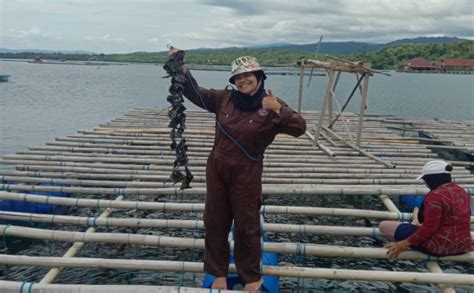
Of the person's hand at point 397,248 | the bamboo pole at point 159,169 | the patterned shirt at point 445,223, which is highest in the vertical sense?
the patterned shirt at point 445,223

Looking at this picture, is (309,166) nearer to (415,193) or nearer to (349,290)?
(415,193)

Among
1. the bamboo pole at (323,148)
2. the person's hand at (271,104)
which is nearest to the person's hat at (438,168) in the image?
the person's hand at (271,104)

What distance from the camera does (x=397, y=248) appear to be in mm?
4668

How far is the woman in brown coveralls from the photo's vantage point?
3.67 meters

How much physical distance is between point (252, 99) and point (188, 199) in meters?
6.05

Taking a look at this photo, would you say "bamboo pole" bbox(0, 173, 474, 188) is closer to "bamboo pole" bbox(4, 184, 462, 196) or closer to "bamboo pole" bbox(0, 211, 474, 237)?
"bamboo pole" bbox(4, 184, 462, 196)

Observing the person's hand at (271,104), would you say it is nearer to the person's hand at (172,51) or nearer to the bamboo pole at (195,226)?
the person's hand at (172,51)

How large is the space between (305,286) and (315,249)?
5.98 feet

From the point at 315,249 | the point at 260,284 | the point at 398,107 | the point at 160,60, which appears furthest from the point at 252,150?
the point at 160,60

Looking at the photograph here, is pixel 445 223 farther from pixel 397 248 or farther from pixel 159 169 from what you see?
pixel 159 169

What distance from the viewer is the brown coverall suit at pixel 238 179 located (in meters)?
3.69

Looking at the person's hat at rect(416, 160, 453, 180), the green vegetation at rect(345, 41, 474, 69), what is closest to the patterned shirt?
the person's hat at rect(416, 160, 453, 180)

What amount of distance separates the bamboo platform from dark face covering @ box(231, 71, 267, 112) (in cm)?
194

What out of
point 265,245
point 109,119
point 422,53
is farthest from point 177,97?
point 422,53
